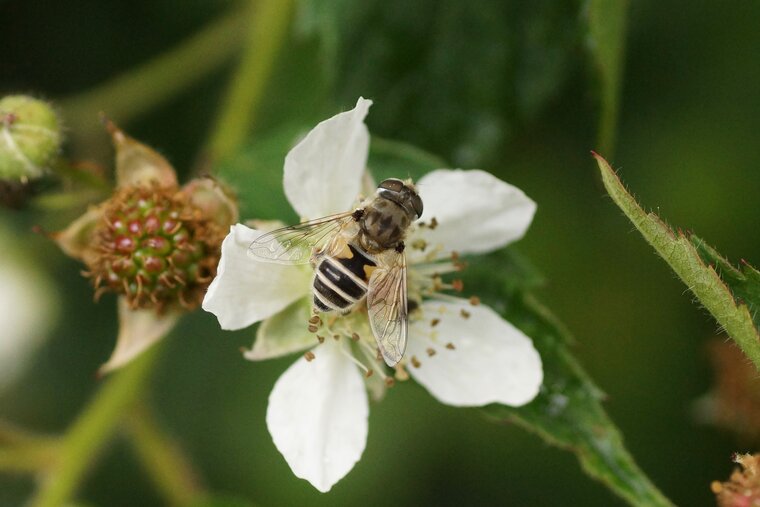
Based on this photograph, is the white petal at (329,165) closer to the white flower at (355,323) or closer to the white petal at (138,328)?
the white flower at (355,323)

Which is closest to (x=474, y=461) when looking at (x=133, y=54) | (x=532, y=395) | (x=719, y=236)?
(x=719, y=236)

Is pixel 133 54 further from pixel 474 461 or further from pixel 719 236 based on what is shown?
pixel 719 236

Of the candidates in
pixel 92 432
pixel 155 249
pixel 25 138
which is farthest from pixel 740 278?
pixel 92 432

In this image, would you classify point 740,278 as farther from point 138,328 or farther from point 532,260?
point 532,260

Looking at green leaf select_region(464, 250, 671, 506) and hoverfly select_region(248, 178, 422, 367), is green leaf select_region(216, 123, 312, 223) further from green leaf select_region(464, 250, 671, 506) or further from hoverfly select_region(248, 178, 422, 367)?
green leaf select_region(464, 250, 671, 506)

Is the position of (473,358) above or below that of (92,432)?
above

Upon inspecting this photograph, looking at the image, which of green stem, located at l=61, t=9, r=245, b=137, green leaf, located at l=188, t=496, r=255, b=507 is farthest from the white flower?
green stem, located at l=61, t=9, r=245, b=137

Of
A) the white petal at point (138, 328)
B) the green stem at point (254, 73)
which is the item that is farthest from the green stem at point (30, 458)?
the green stem at point (254, 73)
